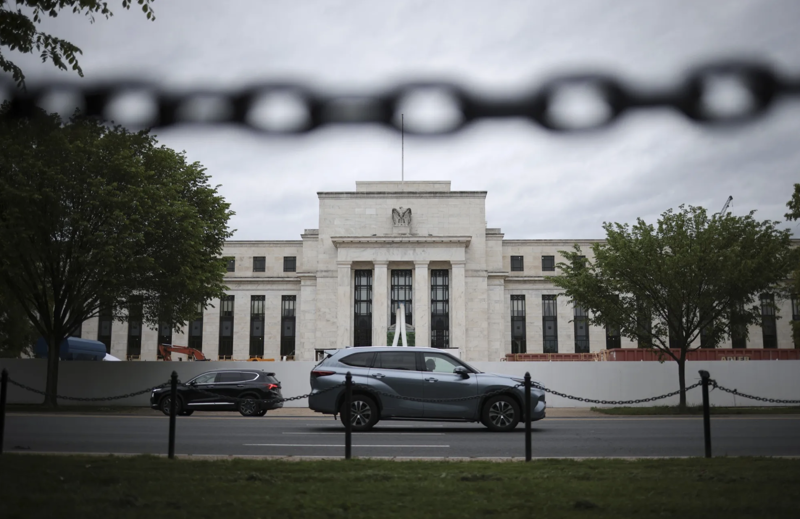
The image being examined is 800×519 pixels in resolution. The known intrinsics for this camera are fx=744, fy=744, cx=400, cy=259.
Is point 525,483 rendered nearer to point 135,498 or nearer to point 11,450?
point 135,498

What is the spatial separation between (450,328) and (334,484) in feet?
198

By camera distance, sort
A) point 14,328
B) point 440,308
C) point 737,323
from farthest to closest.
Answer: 1. point 440,308
2. point 14,328
3. point 737,323

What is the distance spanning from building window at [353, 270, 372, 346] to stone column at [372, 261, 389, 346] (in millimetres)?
1842

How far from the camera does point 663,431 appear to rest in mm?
18812

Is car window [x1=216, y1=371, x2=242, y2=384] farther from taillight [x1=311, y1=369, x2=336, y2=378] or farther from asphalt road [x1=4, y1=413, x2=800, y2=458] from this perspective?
taillight [x1=311, y1=369, x2=336, y2=378]

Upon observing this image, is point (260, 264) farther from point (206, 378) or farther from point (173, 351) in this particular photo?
point (206, 378)

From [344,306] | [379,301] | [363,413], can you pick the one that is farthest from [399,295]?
[363,413]

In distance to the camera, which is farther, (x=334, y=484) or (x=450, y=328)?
(x=450, y=328)

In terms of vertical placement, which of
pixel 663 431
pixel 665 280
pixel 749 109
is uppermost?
pixel 665 280

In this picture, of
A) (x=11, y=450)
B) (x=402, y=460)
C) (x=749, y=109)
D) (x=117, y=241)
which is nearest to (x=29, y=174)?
(x=117, y=241)

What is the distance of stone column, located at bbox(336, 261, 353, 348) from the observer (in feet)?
224

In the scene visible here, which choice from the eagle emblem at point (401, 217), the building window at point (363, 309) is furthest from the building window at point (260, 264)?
the eagle emblem at point (401, 217)

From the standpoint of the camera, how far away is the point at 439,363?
18.8m

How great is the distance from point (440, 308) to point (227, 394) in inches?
1798
